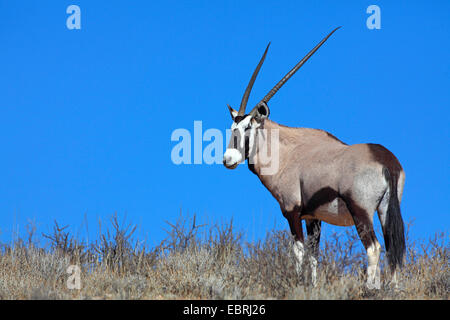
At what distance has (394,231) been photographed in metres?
6.47

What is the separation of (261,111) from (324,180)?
69.8 inches

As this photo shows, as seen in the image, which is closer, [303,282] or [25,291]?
[303,282]

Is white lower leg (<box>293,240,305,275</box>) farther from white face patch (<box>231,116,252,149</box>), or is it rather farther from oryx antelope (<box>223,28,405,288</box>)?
white face patch (<box>231,116,252,149</box>)

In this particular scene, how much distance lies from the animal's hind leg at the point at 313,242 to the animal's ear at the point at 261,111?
1.83 metres

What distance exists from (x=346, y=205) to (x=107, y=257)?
4.25 metres

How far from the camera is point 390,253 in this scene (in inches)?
257

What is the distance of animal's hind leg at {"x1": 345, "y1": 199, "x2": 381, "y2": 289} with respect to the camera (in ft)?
20.6

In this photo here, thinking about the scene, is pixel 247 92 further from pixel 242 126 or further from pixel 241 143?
pixel 241 143

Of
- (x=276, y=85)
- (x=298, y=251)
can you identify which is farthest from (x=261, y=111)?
(x=298, y=251)

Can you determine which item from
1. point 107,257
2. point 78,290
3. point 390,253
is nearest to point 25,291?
point 78,290

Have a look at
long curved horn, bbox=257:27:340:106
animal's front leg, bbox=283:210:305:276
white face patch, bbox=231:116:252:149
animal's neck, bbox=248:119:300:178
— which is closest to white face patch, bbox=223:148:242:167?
white face patch, bbox=231:116:252:149

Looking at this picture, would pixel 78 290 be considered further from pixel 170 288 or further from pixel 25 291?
pixel 170 288

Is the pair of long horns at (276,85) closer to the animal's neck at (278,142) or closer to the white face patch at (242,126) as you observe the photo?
the white face patch at (242,126)

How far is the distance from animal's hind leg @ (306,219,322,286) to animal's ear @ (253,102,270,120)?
6.00 feet
